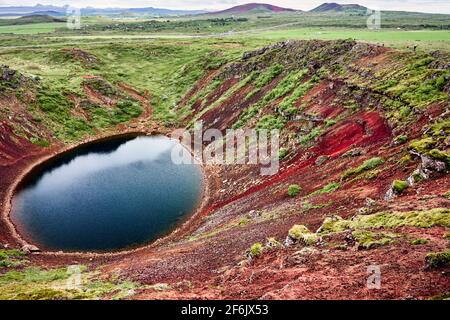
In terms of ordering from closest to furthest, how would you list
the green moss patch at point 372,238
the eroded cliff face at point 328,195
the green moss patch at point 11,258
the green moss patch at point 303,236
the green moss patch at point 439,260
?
the green moss patch at point 439,260 → the eroded cliff face at point 328,195 → the green moss patch at point 372,238 → the green moss patch at point 303,236 → the green moss patch at point 11,258

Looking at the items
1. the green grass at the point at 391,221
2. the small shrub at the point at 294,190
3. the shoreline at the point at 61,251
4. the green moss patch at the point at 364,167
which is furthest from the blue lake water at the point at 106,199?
the green grass at the point at 391,221

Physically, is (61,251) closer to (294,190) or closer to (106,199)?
(106,199)

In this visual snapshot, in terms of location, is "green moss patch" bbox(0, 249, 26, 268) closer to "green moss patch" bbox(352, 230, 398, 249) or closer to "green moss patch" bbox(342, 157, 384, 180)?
"green moss patch" bbox(352, 230, 398, 249)

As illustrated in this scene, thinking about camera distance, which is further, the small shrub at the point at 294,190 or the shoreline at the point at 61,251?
the shoreline at the point at 61,251

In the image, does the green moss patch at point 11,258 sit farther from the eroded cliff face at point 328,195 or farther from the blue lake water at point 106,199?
the blue lake water at point 106,199

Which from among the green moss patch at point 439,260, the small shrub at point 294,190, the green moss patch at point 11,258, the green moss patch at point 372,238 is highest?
the green moss patch at point 439,260

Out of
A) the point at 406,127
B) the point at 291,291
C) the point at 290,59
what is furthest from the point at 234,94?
the point at 291,291

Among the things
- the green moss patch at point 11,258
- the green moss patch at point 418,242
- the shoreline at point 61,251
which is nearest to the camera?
the green moss patch at point 418,242
